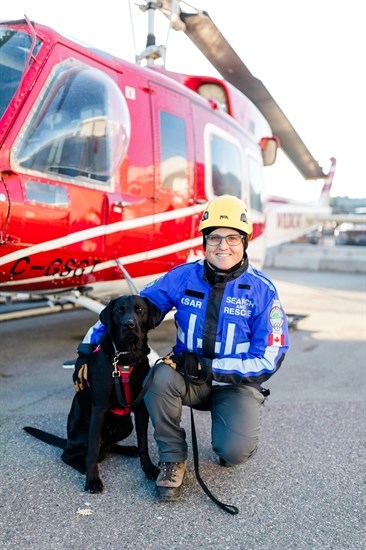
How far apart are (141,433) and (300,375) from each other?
8.40 feet

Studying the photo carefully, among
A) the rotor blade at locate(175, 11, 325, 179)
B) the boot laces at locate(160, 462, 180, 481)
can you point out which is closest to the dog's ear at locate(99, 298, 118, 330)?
the boot laces at locate(160, 462, 180, 481)

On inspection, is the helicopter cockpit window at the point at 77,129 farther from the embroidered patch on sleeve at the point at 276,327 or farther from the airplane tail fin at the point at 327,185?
the airplane tail fin at the point at 327,185

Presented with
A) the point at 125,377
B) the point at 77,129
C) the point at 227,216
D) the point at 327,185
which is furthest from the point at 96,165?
the point at 327,185

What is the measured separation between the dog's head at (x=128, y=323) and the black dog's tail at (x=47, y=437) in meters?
0.81

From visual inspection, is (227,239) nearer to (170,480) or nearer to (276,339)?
(276,339)

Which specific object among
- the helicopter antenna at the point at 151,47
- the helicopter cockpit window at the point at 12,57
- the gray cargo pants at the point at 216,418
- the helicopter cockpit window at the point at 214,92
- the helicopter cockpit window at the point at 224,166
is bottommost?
the gray cargo pants at the point at 216,418

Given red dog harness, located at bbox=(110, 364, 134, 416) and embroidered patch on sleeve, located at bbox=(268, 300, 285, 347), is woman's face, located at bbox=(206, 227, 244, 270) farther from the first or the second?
red dog harness, located at bbox=(110, 364, 134, 416)

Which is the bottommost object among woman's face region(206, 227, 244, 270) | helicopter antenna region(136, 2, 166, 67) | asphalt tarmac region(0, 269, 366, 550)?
asphalt tarmac region(0, 269, 366, 550)

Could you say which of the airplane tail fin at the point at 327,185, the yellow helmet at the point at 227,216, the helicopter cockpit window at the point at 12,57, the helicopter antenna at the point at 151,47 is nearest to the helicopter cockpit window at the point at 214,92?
the helicopter antenna at the point at 151,47

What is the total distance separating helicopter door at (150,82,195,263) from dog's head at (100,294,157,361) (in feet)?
7.47

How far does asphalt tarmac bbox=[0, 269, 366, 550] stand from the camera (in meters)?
2.34

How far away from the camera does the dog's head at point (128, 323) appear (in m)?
2.67

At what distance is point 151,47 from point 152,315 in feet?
14.6

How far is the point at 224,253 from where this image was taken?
3018 millimetres
